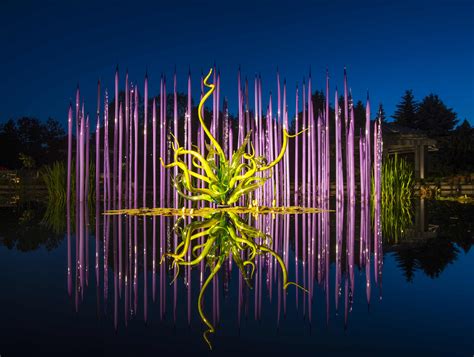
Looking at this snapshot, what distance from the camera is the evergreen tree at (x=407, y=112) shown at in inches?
1435

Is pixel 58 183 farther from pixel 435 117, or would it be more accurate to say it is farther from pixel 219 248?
pixel 435 117

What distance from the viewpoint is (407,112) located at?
123 feet

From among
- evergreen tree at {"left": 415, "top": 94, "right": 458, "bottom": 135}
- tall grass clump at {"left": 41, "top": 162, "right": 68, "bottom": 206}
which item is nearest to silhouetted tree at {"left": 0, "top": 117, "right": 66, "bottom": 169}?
tall grass clump at {"left": 41, "top": 162, "right": 68, "bottom": 206}

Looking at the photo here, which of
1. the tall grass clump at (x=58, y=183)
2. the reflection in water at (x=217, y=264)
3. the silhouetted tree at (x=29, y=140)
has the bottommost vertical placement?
the reflection in water at (x=217, y=264)

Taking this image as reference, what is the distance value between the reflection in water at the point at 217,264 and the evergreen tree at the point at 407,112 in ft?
107

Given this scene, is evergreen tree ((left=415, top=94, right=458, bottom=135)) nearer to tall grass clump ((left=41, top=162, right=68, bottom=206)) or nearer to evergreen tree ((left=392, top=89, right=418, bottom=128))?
evergreen tree ((left=392, top=89, right=418, bottom=128))

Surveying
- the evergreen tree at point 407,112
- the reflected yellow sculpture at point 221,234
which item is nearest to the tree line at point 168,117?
the evergreen tree at point 407,112

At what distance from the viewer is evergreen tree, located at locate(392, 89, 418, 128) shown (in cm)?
3644

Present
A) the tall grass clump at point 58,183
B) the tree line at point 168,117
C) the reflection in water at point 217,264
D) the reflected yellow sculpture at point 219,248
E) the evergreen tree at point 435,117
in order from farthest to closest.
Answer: the evergreen tree at point 435,117 → the tree line at point 168,117 → the tall grass clump at point 58,183 → the reflected yellow sculpture at point 219,248 → the reflection in water at point 217,264

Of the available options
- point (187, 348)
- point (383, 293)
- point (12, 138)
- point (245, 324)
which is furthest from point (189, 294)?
point (12, 138)

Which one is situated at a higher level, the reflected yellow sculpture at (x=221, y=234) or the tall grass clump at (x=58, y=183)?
the tall grass clump at (x=58, y=183)

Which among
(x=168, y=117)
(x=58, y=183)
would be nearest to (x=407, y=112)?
(x=168, y=117)

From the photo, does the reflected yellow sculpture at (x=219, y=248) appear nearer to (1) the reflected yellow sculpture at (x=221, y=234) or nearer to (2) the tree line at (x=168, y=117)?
(1) the reflected yellow sculpture at (x=221, y=234)

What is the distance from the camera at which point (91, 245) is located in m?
4.47
